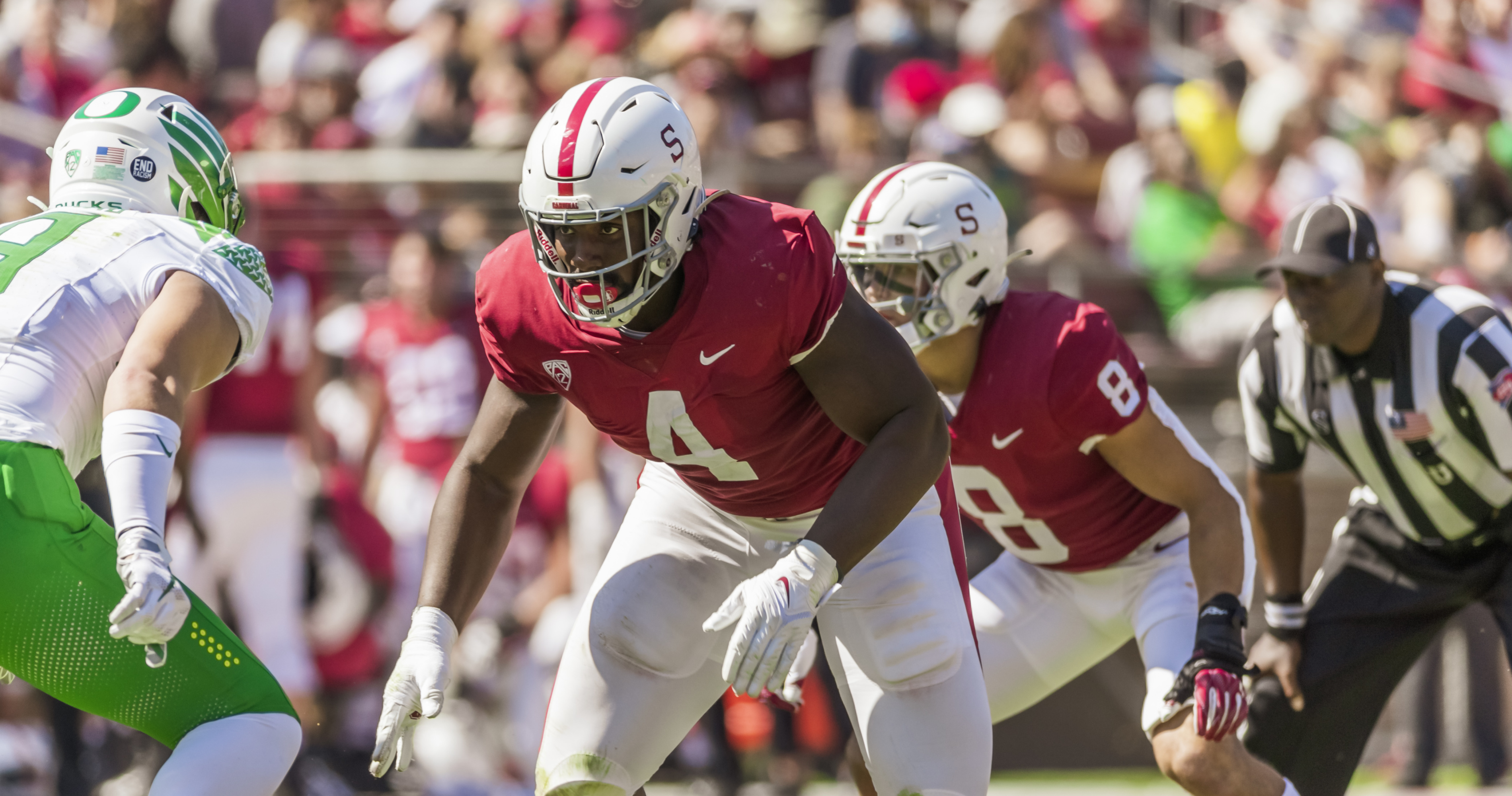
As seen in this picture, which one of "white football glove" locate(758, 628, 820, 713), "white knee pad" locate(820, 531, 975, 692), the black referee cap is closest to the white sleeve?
"white knee pad" locate(820, 531, 975, 692)

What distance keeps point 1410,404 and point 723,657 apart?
228 centimetres

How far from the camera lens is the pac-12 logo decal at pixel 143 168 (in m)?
3.85

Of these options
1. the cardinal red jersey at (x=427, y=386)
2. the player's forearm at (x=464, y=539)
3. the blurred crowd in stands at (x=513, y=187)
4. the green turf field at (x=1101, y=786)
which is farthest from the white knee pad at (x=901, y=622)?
the cardinal red jersey at (x=427, y=386)

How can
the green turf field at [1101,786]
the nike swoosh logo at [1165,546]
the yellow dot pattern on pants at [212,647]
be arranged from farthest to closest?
the green turf field at [1101,786] → the nike swoosh logo at [1165,546] → the yellow dot pattern on pants at [212,647]

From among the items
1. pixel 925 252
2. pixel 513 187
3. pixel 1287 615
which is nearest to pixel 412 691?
pixel 925 252

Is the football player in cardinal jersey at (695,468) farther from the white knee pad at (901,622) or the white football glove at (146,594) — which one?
the white football glove at (146,594)

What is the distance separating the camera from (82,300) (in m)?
3.52

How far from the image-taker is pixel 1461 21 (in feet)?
37.6

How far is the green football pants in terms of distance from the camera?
10.9ft

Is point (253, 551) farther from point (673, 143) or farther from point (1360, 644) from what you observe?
point (1360, 644)

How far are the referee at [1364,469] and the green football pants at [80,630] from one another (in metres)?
3.11

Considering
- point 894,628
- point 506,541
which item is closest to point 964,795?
point 894,628

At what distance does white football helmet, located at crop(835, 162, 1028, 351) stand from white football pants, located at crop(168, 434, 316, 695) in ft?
10.0

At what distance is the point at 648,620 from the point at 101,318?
4.43 feet
